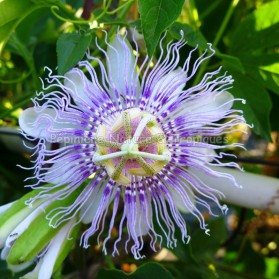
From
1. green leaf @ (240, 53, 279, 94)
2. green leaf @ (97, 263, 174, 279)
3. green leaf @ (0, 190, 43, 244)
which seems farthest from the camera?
green leaf @ (240, 53, 279, 94)

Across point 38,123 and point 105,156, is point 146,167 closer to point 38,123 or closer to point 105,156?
point 105,156

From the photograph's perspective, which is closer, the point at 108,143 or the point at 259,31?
the point at 108,143

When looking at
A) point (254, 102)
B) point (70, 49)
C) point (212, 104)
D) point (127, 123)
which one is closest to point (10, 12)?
point (70, 49)

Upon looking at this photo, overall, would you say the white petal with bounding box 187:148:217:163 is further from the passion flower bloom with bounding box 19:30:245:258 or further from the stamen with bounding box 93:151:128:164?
the stamen with bounding box 93:151:128:164

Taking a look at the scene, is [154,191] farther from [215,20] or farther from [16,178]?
[16,178]

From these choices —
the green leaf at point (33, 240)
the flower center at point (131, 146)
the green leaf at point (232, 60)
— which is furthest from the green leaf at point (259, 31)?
the green leaf at point (33, 240)

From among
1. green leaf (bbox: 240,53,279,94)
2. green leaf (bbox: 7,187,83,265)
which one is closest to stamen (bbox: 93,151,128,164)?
green leaf (bbox: 7,187,83,265)

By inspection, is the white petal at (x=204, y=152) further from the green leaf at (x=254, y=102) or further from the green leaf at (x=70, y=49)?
the green leaf at (x=70, y=49)

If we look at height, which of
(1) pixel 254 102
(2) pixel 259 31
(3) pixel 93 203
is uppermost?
(2) pixel 259 31
